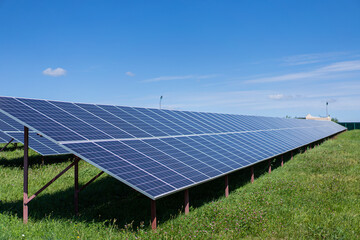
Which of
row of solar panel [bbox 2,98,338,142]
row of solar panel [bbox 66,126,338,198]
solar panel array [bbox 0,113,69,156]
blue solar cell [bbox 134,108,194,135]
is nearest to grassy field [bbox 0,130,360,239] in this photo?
row of solar panel [bbox 66,126,338,198]

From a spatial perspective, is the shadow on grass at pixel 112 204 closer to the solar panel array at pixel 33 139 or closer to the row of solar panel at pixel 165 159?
the row of solar panel at pixel 165 159

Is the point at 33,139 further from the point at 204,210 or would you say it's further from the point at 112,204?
the point at 204,210

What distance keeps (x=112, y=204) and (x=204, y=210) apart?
11.6ft

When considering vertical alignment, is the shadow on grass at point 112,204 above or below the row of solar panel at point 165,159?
below

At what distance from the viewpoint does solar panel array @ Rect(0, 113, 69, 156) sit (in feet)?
57.9

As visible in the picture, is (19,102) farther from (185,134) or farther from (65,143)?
(185,134)

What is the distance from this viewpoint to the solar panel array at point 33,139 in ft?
57.9

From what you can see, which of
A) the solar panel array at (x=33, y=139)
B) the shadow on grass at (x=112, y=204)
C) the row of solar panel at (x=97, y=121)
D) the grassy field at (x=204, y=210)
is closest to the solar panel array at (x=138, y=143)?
the row of solar panel at (x=97, y=121)

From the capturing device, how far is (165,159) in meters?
9.44

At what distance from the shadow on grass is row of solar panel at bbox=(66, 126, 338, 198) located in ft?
4.22

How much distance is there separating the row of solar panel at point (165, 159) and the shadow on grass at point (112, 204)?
50.6 inches

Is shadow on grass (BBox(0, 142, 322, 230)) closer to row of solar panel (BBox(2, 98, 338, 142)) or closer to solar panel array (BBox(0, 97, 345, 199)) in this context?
solar panel array (BBox(0, 97, 345, 199))

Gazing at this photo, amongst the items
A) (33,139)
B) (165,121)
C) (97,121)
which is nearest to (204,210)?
(97,121)

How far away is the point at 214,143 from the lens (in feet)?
45.2
